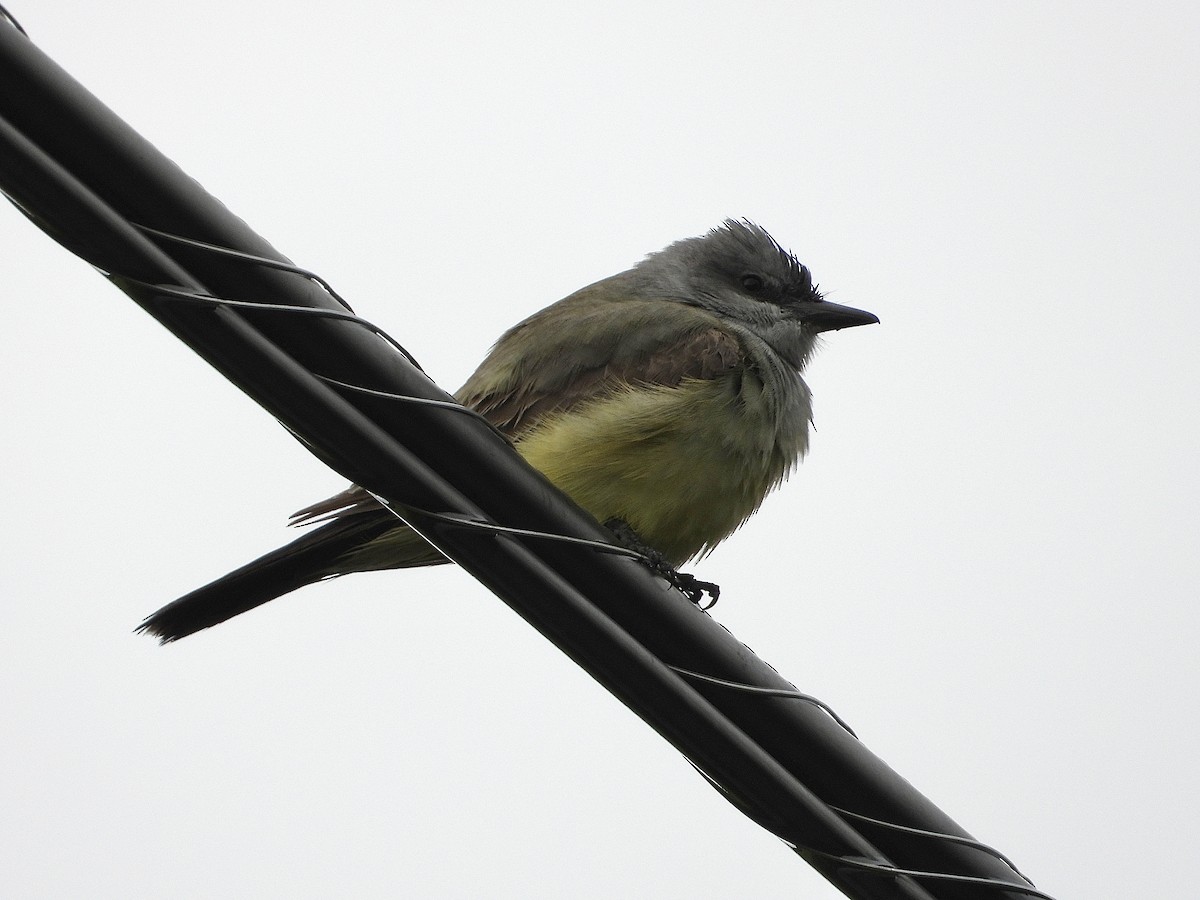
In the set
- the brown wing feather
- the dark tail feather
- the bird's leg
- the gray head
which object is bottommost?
the dark tail feather

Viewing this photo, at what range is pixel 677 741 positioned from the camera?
9.65 ft

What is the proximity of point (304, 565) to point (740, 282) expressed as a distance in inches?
112

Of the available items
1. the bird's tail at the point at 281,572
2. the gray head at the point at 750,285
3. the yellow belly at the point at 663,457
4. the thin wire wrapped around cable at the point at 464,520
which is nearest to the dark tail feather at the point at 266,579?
the bird's tail at the point at 281,572

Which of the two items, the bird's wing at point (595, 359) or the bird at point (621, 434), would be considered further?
the bird's wing at point (595, 359)

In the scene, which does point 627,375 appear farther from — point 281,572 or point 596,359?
point 281,572

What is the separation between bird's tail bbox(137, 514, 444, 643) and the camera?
14.2ft

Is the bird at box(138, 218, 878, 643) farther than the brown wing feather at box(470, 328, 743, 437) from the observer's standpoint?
No

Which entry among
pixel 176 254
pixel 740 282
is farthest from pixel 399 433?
pixel 740 282

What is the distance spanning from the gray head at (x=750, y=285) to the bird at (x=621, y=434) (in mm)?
314

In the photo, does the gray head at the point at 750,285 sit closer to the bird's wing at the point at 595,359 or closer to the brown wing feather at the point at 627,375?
the bird's wing at the point at 595,359

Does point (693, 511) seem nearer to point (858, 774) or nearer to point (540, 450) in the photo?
point (540, 450)

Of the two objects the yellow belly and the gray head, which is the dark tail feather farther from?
the gray head

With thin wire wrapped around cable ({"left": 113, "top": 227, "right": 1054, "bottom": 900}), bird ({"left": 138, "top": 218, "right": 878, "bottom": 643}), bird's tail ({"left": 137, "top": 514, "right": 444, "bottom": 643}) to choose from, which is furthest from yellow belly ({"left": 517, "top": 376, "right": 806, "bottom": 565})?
thin wire wrapped around cable ({"left": 113, "top": 227, "right": 1054, "bottom": 900})

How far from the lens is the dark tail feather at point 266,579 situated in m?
4.32
